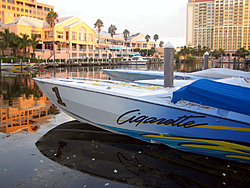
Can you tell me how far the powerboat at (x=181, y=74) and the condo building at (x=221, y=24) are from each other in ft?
386

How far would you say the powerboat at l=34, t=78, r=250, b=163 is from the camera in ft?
14.8

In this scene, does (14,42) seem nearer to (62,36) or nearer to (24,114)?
(62,36)

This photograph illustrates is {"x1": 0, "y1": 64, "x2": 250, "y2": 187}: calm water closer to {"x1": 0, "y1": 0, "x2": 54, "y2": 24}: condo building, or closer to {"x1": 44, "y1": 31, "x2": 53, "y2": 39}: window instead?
{"x1": 44, "y1": 31, "x2": 53, "y2": 39}: window

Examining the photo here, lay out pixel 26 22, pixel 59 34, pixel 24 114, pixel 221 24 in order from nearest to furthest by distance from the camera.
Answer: pixel 24 114
pixel 26 22
pixel 59 34
pixel 221 24

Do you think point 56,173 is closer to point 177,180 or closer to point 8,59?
point 177,180

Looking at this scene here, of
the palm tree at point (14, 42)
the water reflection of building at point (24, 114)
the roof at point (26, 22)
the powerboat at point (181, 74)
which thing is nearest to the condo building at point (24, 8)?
the roof at point (26, 22)

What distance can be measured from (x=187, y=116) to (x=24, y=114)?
18.7 ft

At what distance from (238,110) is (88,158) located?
10.0ft

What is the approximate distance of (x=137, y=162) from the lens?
4.80 meters

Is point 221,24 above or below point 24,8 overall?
above

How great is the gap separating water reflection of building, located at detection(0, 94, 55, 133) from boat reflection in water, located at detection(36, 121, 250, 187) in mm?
1118

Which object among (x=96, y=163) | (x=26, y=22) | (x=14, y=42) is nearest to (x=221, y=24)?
(x=26, y=22)

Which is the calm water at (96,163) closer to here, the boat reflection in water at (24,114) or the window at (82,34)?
the boat reflection in water at (24,114)

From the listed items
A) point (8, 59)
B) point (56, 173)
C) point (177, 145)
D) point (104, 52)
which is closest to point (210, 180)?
point (177, 145)
